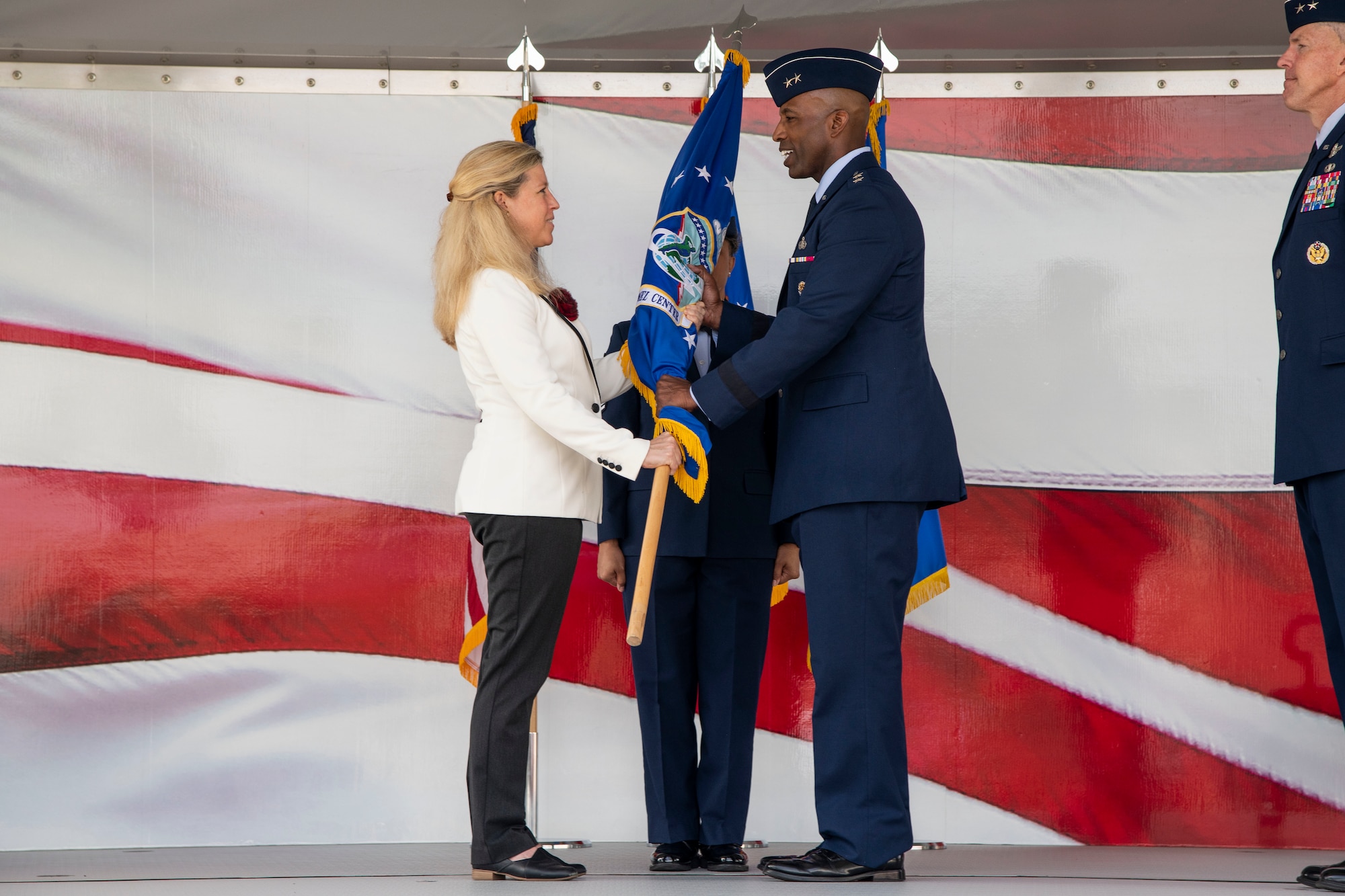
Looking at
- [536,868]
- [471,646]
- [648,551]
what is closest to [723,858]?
[536,868]

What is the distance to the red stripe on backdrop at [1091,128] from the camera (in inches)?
149

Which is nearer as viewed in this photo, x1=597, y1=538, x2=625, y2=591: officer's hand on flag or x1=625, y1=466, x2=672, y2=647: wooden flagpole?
x1=625, y1=466, x2=672, y2=647: wooden flagpole

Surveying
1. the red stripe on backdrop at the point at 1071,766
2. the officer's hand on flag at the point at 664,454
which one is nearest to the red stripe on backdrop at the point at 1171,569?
the red stripe on backdrop at the point at 1071,766

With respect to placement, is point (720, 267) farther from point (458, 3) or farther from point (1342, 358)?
point (1342, 358)

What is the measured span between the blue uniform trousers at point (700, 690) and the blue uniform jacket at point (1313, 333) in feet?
4.18

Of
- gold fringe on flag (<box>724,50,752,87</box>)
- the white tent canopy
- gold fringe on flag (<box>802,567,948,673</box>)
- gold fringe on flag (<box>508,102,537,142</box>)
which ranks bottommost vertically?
gold fringe on flag (<box>802,567,948,673</box>)

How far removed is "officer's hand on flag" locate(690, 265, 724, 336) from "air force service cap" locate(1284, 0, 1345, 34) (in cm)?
146

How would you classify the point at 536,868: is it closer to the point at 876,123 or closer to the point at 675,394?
the point at 675,394

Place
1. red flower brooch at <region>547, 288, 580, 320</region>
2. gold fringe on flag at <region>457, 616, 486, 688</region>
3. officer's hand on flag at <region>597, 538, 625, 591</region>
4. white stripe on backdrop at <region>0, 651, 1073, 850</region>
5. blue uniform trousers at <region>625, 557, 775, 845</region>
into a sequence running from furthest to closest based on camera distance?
white stripe on backdrop at <region>0, 651, 1073, 850</region> < gold fringe on flag at <region>457, 616, 486, 688</region> < officer's hand on flag at <region>597, 538, 625, 591</region> < blue uniform trousers at <region>625, 557, 775, 845</region> < red flower brooch at <region>547, 288, 580, 320</region>

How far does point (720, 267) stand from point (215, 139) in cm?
160

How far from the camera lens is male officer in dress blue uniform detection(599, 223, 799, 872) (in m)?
3.13

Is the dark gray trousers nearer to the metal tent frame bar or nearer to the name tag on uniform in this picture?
the metal tent frame bar

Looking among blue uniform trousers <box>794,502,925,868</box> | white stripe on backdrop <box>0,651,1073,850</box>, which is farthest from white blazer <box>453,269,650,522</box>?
white stripe on backdrop <box>0,651,1073,850</box>

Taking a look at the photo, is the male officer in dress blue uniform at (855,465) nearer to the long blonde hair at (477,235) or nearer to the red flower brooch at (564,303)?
the red flower brooch at (564,303)
